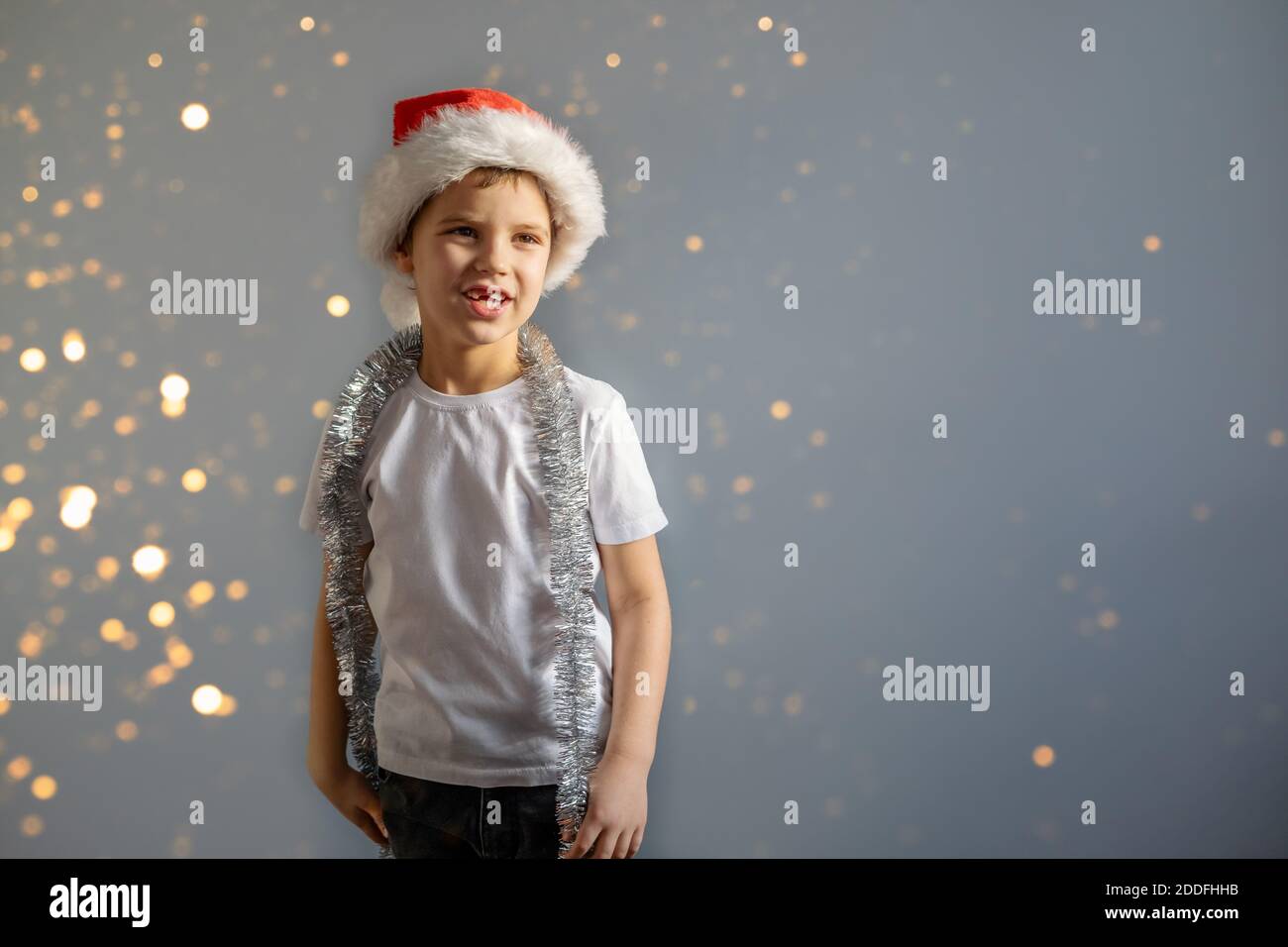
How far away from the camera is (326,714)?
1117 millimetres

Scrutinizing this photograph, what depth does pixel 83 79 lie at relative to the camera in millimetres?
1345

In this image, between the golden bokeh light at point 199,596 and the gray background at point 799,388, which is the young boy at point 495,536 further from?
the golden bokeh light at point 199,596

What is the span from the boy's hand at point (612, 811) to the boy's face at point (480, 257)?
50cm

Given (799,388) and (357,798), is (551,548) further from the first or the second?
(799,388)

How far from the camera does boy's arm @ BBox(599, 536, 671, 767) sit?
100cm

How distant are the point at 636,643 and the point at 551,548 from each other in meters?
0.15

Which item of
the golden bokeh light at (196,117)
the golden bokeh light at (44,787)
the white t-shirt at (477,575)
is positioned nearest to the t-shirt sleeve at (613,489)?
the white t-shirt at (477,575)

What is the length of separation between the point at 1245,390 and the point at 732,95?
0.91 metres

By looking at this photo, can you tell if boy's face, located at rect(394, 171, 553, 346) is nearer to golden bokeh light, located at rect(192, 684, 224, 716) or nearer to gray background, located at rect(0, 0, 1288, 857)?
gray background, located at rect(0, 0, 1288, 857)

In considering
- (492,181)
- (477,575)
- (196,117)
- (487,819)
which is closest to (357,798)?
(487,819)

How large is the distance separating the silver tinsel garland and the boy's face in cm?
8

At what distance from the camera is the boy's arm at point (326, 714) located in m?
1.11
